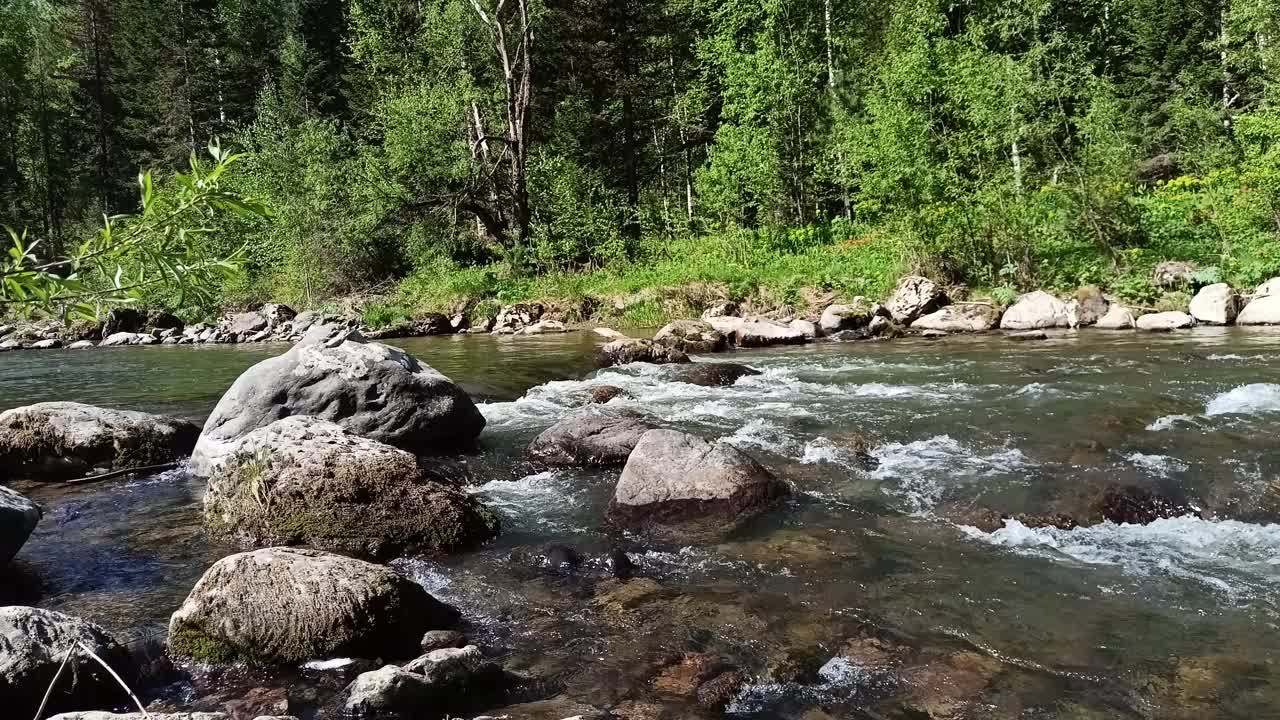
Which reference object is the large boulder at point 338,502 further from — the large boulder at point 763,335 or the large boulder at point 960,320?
the large boulder at point 960,320

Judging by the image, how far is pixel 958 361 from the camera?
13914 mm

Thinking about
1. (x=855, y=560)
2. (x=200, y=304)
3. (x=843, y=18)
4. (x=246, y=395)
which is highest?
(x=843, y=18)

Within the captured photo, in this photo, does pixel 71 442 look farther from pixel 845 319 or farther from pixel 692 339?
pixel 845 319

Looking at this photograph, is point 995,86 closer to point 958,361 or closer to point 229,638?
point 958,361

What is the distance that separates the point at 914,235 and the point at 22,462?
18121 mm

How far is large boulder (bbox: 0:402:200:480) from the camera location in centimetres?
848

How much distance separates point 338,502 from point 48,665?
246cm

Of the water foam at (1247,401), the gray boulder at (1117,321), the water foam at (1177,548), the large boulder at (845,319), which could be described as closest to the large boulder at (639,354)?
the large boulder at (845,319)

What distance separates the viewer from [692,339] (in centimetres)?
1750

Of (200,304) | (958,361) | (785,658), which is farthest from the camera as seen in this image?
(958,361)

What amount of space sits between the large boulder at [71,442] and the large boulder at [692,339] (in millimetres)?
9598

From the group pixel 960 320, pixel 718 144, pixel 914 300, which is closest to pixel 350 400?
pixel 960 320

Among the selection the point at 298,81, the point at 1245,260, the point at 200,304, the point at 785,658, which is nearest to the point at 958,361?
the point at 1245,260

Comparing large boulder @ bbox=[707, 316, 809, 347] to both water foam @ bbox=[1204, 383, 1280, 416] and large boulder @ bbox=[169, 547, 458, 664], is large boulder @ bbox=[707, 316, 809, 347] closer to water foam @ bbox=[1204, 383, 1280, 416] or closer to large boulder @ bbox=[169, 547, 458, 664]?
water foam @ bbox=[1204, 383, 1280, 416]
